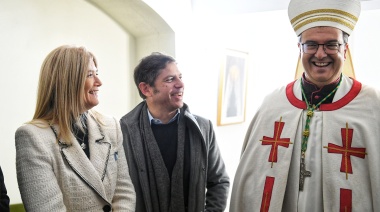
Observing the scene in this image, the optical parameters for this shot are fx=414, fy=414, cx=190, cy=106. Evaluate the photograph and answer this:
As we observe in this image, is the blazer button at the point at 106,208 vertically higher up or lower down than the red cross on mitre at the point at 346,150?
lower down

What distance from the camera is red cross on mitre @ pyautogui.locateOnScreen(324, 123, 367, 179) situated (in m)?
1.93

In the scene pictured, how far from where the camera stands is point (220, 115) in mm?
4691

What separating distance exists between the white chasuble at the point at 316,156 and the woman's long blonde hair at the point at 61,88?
0.97 meters

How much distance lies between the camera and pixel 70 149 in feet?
6.10

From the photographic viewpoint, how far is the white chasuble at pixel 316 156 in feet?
6.26

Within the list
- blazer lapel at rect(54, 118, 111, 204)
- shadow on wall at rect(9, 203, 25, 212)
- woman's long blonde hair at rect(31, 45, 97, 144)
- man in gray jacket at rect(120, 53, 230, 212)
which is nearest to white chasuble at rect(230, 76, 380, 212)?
man in gray jacket at rect(120, 53, 230, 212)

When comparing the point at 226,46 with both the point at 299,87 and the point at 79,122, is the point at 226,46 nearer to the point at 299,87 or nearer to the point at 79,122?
the point at 299,87

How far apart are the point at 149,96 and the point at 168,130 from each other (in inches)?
9.8

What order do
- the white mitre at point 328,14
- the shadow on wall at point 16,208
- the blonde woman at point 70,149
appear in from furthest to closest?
1. the shadow on wall at point 16,208
2. the white mitre at point 328,14
3. the blonde woman at point 70,149

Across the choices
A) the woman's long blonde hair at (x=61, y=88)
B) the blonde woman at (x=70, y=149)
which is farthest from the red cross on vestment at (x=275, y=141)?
the woman's long blonde hair at (x=61, y=88)

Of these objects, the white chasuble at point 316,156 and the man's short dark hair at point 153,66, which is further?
the man's short dark hair at point 153,66

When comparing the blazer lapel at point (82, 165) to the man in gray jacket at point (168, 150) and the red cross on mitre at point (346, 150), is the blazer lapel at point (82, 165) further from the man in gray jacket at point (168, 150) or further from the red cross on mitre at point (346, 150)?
the red cross on mitre at point (346, 150)

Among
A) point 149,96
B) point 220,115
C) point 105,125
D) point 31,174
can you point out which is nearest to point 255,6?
point 220,115

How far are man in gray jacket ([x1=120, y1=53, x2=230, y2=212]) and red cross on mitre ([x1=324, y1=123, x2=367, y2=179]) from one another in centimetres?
77
